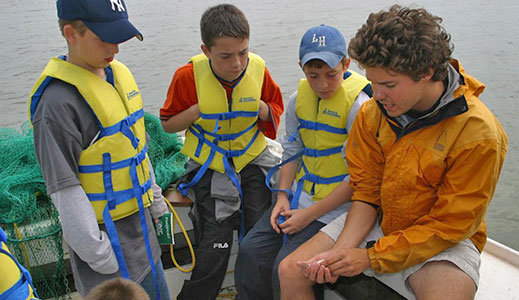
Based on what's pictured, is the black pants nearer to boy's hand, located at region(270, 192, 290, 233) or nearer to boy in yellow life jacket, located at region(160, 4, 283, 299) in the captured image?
boy in yellow life jacket, located at region(160, 4, 283, 299)

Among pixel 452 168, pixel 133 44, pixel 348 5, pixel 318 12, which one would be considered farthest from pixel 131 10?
pixel 452 168

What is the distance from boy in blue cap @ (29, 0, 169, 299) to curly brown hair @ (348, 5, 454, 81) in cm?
97

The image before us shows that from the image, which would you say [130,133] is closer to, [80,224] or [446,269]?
[80,224]

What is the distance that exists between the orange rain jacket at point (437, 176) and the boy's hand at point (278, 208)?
0.57 metres

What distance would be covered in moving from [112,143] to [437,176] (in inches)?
51.7

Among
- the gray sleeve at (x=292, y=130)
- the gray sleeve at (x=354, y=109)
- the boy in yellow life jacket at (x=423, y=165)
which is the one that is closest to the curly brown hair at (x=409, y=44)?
the boy in yellow life jacket at (x=423, y=165)

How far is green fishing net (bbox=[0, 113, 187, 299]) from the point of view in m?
2.29

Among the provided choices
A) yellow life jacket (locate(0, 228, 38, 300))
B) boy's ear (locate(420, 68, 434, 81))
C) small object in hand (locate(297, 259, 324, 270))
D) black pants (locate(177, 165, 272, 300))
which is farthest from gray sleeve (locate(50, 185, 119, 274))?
boy's ear (locate(420, 68, 434, 81))

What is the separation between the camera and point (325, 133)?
2.35 metres

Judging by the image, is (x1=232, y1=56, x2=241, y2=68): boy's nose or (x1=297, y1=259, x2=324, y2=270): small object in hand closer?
(x1=297, y1=259, x2=324, y2=270): small object in hand

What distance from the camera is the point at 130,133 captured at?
1.99 metres

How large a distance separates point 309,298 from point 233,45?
1.26m

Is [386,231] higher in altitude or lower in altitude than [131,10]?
higher

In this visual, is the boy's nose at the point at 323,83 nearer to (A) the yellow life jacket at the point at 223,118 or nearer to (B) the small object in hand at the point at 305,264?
→ (A) the yellow life jacket at the point at 223,118
